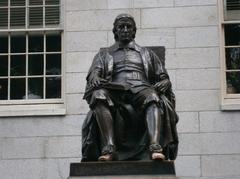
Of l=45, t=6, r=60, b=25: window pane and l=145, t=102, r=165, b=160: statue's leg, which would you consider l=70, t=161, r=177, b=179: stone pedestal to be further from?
l=45, t=6, r=60, b=25: window pane

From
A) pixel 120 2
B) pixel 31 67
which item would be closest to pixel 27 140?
pixel 31 67

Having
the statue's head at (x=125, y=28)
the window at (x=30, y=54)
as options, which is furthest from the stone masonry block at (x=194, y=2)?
the statue's head at (x=125, y=28)

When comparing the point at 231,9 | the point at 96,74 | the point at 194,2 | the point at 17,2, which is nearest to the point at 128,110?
the point at 96,74

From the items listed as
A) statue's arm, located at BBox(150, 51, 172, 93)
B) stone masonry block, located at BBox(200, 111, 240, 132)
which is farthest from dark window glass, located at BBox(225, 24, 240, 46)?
statue's arm, located at BBox(150, 51, 172, 93)

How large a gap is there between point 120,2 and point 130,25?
Result: 13.0 feet

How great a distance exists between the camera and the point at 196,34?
15797 mm

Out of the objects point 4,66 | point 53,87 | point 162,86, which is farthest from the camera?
point 4,66

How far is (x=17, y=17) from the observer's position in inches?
653

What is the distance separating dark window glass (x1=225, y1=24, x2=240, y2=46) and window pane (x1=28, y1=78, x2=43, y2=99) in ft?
10.5

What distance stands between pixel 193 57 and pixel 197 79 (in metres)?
0.37

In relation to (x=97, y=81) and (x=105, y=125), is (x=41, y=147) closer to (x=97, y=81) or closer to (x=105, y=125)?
(x=97, y=81)

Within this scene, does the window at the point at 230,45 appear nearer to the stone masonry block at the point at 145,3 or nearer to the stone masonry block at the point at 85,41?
the stone masonry block at the point at 145,3

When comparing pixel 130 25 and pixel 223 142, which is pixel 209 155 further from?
pixel 130 25

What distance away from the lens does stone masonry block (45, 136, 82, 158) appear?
50.8 feet
